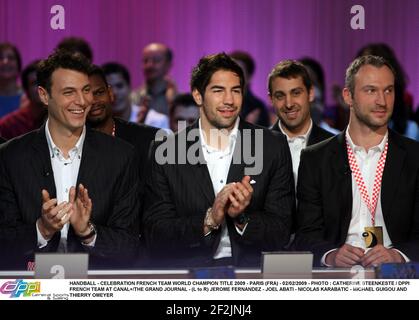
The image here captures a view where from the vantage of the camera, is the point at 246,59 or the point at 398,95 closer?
the point at 398,95

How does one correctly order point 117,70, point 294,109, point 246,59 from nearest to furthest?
point 294,109
point 117,70
point 246,59

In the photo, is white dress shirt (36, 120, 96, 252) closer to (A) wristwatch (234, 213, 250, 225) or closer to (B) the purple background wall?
(A) wristwatch (234, 213, 250, 225)

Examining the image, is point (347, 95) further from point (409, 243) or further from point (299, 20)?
point (299, 20)

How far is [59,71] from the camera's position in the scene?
3.28 m

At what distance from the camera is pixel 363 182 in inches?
125

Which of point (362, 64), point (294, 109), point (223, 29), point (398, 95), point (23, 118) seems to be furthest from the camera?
point (223, 29)

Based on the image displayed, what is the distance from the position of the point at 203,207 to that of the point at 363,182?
567 mm

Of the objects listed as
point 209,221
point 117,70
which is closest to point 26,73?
point 117,70

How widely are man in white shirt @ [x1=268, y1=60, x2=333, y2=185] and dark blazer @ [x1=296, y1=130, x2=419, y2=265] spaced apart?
0.34 m

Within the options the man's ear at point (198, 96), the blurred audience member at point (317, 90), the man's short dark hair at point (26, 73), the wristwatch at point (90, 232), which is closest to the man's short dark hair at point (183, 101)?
the blurred audience member at point (317, 90)

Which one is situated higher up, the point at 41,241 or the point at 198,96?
the point at 198,96

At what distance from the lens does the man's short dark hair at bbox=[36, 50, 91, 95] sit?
3.27m

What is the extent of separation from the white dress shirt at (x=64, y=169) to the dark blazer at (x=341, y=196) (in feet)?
2.63
